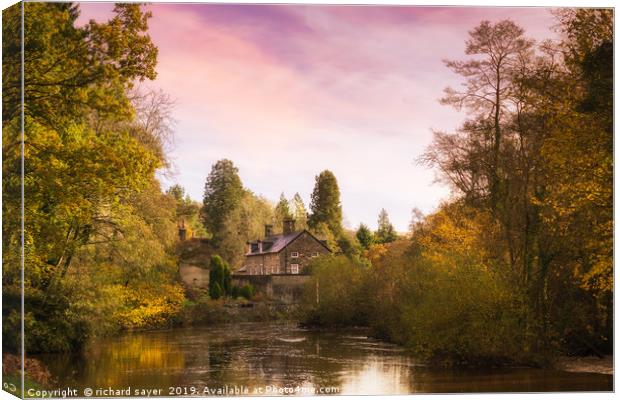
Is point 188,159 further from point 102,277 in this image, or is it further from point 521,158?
point 521,158

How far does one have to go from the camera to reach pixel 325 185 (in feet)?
34.4

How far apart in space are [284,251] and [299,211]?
0.96 meters

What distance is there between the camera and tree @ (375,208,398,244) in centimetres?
1085

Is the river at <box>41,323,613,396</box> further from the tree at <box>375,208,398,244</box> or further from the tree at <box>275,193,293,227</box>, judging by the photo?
the tree at <box>275,193,293,227</box>

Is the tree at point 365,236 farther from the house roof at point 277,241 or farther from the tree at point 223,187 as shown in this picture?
the tree at point 223,187

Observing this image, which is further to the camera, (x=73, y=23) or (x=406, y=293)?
(x=406, y=293)

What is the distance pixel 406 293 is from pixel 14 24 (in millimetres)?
9115

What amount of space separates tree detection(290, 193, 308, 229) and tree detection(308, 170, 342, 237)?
173 mm

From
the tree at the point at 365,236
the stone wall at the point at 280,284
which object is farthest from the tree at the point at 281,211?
the stone wall at the point at 280,284

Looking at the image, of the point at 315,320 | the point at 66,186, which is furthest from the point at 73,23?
the point at 315,320

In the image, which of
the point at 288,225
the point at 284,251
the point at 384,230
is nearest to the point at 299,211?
the point at 288,225

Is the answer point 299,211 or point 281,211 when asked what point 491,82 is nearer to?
point 299,211

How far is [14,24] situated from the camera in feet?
27.5

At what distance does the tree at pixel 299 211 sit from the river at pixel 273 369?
2400 mm
